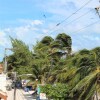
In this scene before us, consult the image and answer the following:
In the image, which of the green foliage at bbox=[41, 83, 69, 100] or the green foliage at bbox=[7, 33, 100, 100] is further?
the green foliage at bbox=[41, 83, 69, 100]

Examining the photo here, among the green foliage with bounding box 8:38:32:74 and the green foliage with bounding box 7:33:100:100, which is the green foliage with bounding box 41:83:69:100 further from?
the green foliage with bounding box 8:38:32:74

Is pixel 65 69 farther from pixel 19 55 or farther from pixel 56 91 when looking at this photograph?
pixel 19 55

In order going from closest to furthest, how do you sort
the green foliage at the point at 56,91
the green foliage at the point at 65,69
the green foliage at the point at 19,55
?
the green foliage at the point at 65,69 → the green foliage at the point at 56,91 → the green foliage at the point at 19,55

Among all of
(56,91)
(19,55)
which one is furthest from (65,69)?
(19,55)

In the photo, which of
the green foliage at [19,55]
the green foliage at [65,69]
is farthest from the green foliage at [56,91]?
the green foliage at [19,55]

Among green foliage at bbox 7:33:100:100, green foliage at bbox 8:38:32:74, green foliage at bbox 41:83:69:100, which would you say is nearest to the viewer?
green foliage at bbox 7:33:100:100

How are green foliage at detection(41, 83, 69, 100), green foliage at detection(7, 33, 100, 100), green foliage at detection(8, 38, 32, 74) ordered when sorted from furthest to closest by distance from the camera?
green foliage at detection(8, 38, 32, 74), green foliage at detection(41, 83, 69, 100), green foliage at detection(7, 33, 100, 100)

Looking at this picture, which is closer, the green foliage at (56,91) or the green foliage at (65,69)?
the green foliage at (65,69)

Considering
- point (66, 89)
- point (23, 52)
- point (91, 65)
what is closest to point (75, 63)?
point (91, 65)

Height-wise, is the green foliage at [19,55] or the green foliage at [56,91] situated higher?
the green foliage at [19,55]

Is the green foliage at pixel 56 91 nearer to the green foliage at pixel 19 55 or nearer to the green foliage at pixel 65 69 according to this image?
the green foliage at pixel 65 69

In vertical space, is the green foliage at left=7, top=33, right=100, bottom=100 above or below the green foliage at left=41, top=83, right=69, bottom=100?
above

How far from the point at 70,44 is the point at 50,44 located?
4.70 meters

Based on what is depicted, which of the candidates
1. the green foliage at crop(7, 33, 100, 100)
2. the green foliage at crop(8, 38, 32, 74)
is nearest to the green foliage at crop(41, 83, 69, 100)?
the green foliage at crop(7, 33, 100, 100)
